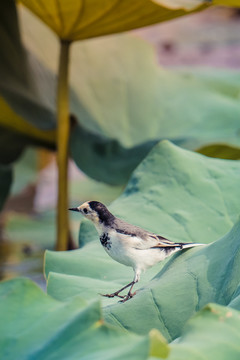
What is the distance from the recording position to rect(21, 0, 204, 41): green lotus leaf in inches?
76.2

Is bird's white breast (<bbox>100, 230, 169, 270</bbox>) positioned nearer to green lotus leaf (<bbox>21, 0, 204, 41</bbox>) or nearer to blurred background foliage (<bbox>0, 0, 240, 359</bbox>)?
blurred background foliage (<bbox>0, 0, 240, 359</bbox>)

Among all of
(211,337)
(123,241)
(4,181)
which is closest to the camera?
(211,337)

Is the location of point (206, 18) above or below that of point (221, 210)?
below

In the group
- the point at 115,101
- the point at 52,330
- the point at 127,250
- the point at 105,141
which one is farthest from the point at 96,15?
the point at 52,330

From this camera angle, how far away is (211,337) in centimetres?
90

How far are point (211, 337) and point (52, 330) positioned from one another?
20 centimetres

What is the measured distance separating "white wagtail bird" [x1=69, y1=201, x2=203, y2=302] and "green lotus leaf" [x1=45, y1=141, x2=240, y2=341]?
44mm

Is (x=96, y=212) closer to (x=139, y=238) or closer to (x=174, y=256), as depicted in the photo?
(x=139, y=238)

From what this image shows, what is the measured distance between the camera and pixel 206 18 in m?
5.60

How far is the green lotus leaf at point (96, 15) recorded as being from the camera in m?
1.94

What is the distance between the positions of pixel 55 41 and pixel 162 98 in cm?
45

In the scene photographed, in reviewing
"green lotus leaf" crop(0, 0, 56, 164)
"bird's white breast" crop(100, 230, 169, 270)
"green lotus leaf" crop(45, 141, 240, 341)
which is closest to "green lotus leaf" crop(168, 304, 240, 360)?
"green lotus leaf" crop(45, 141, 240, 341)

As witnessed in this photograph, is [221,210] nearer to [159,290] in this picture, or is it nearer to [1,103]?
A: [159,290]

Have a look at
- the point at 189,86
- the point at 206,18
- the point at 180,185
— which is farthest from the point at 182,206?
the point at 206,18
